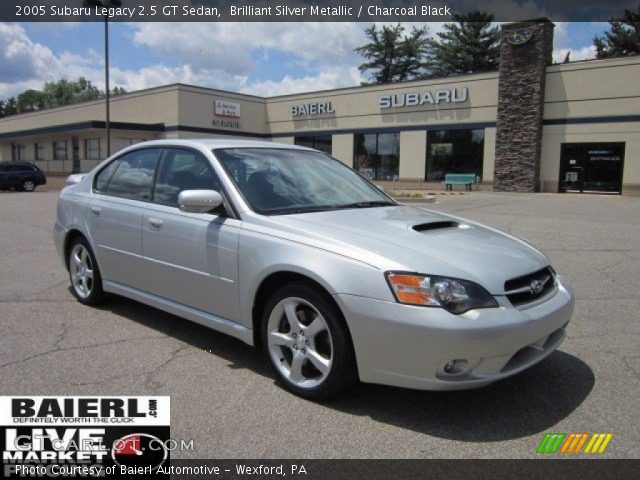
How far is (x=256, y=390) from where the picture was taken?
360 cm

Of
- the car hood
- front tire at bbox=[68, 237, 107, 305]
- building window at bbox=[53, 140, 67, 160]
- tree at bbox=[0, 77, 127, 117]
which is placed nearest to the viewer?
the car hood

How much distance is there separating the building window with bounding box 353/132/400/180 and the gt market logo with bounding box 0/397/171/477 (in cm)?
2963

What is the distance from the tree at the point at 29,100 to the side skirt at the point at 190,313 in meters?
114

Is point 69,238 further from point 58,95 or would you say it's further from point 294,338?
point 58,95

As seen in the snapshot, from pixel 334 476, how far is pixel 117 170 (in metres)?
3.72

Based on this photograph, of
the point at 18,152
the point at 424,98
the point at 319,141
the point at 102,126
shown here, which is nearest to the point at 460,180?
the point at 424,98

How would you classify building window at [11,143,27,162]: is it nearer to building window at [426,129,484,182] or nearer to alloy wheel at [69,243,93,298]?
building window at [426,129,484,182]

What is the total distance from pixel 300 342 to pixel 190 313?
3.68 feet

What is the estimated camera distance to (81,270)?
551 centimetres

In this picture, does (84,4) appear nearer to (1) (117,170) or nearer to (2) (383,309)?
(1) (117,170)

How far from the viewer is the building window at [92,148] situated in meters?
35.5

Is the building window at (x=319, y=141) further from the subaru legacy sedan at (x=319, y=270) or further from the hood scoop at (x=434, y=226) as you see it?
the hood scoop at (x=434, y=226)

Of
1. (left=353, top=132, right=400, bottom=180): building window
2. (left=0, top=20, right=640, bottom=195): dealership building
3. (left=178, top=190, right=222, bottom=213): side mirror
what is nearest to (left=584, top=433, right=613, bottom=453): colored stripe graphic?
(left=178, top=190, right=222, bottom=213): side mirror

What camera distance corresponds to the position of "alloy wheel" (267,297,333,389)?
3.33 m
